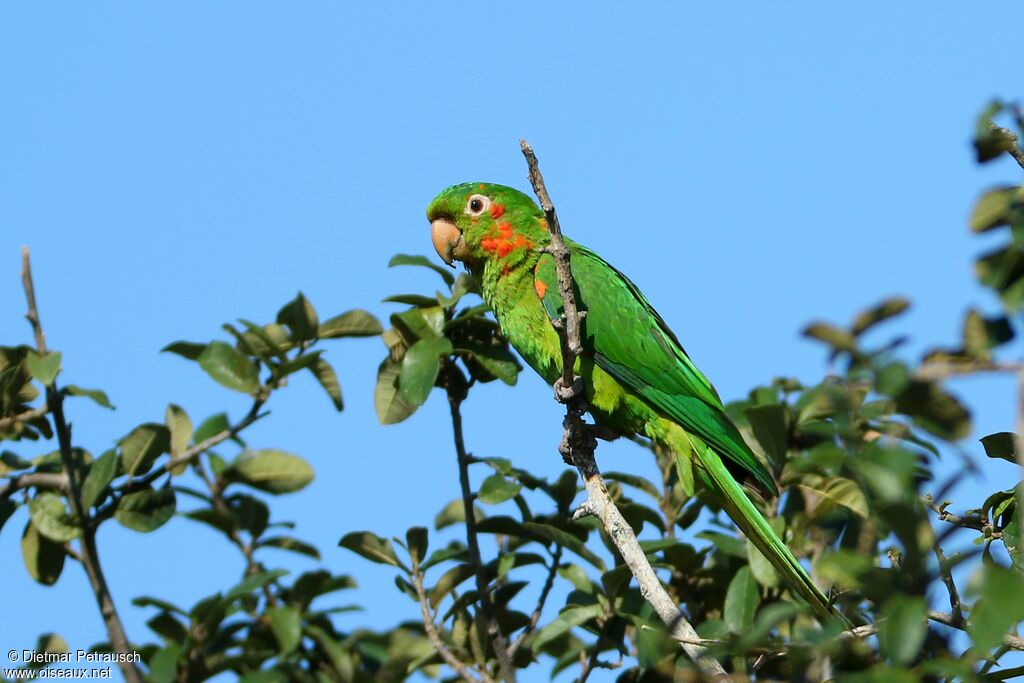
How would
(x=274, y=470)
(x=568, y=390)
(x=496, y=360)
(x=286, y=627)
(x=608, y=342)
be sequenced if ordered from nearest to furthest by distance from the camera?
1. (x=286, y=627)
2. (x=274, y=470)
3. (x=496, y=360)
4. (x=568, y=390)
5. (x=608, y=342)

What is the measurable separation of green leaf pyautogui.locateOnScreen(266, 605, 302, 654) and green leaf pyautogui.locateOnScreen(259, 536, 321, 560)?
0.44 m

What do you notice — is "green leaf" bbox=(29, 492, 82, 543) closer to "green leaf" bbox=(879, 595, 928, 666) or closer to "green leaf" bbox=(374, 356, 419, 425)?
"green leaf" bbox=(374, 356, 419, 425)

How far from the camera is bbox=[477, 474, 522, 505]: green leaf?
396 cm

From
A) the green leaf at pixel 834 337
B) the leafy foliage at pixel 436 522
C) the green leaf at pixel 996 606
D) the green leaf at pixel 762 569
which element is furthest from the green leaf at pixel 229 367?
the green leaf at pixel 996 606

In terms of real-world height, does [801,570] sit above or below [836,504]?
below

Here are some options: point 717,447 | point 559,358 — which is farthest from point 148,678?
point 717,447

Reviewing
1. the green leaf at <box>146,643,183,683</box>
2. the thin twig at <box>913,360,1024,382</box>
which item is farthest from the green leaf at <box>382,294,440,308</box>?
the thin twig at <box>913,360,1024,382</box>

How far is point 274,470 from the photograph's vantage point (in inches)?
148

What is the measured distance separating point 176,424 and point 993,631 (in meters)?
2.90

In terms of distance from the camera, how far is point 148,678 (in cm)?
318

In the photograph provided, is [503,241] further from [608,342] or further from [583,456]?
[583,456]

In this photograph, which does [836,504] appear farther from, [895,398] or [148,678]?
[895,398]

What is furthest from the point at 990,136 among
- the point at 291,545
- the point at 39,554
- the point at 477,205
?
the point at 477,205

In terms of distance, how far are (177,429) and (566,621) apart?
61.5 inches
